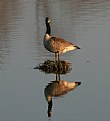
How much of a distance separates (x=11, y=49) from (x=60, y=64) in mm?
3619

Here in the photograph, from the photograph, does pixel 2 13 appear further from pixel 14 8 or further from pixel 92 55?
pixel 92 55

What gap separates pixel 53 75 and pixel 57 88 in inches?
58.0

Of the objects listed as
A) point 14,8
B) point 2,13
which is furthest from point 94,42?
point 14,8

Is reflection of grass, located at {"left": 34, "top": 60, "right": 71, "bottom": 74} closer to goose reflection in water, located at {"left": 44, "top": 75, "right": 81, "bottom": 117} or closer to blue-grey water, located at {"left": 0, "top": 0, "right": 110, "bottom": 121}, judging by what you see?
blue-grey water, located at {"left": 0, "top": 0, "right": 110, "bottom": 121}

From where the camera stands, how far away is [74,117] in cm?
932

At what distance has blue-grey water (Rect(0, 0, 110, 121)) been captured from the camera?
9789mm

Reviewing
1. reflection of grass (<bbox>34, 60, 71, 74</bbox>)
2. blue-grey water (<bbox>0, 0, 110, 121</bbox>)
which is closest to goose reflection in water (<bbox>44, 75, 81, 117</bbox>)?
blue-grey water (<bbox>0, 0, 110, 121</bbox>)

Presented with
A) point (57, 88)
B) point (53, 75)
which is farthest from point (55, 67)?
point (57, 88)

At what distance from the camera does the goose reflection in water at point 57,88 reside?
440 inches

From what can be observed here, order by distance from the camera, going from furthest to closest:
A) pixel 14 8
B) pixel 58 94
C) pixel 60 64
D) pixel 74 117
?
pixel 14 8 < pixel 60 64 < pixel 58 94 < pixel 74 117

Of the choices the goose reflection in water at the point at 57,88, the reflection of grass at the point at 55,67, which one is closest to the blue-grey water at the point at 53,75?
the goose reflection in water at the point at 57,88

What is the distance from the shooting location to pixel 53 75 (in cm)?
1331

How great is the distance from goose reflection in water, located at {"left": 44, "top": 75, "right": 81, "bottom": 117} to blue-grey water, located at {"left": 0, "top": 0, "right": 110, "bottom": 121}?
0.11 meters

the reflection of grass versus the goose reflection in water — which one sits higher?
the goose reflection in water
